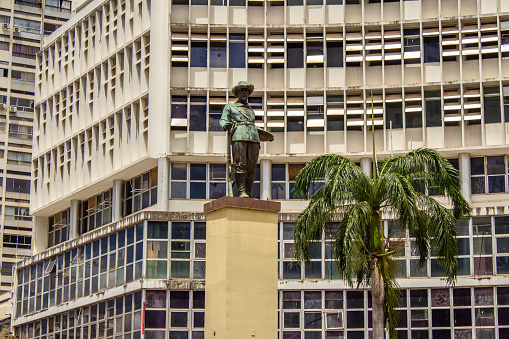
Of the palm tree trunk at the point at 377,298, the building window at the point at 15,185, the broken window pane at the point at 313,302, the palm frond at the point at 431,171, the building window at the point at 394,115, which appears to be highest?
the building window at the point at 15,185

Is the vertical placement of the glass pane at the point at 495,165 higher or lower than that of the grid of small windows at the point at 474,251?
higher

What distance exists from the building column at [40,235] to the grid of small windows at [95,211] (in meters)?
4.93

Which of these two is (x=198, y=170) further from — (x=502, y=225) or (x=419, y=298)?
(x=502, y=225)

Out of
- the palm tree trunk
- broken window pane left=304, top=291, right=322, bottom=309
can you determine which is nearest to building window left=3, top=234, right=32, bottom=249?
broken window pane left=304, top=291, right=322, bottom=309

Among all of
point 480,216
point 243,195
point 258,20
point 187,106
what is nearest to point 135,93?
point 187,106

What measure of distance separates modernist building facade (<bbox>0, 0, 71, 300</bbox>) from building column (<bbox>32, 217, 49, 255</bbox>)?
29260 millimetres

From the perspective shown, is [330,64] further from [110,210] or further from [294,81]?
[110,210]

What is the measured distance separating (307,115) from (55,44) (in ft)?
62.3

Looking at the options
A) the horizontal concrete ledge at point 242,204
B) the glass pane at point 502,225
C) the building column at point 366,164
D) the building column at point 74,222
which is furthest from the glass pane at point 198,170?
the horizontal concrete ledge at point 242,204

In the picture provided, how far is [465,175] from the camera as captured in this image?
189 feet

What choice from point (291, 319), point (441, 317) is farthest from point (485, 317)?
point (291, 319)

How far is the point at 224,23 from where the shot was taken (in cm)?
5975

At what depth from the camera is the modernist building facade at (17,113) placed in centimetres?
10125

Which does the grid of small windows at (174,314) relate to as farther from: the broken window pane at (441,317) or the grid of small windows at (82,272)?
the broken window pane at (441,317)
